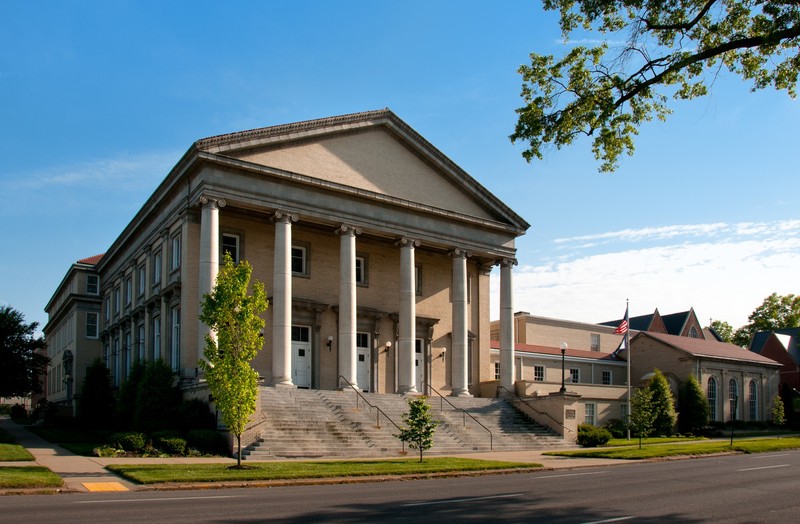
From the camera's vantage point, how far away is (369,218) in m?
38.5

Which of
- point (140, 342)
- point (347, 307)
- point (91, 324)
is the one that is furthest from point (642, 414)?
point (91, 324)

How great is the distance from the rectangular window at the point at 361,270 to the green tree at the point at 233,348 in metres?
17.6

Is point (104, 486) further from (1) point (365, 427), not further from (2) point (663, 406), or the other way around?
(2) point (663, 406)

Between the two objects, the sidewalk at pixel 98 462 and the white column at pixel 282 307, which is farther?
the white column at pixel 282 307

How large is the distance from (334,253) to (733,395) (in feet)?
126

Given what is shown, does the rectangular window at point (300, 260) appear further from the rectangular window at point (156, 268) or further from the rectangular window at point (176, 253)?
the rectangular window at point (156, 268)

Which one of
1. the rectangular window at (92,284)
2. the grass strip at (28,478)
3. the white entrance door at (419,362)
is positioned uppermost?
the rectangular window at (92,284)

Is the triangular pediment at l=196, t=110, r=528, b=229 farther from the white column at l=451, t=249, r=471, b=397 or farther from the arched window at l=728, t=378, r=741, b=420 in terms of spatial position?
the arched window at l=728, t=378, r=741, b=420

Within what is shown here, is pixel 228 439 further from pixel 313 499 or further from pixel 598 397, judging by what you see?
pixel 598 397

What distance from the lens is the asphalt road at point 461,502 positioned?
42.7 feet

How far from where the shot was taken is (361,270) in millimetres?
41719

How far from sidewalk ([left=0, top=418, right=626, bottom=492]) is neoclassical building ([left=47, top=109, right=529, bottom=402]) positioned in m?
7.12

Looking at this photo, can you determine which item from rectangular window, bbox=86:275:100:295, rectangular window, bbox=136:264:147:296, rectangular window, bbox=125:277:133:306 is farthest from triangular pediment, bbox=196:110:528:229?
rectangular window, bbox=86:275:100:295

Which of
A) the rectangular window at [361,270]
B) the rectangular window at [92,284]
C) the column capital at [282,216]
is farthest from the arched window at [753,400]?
the rectangular window at [92,284]
